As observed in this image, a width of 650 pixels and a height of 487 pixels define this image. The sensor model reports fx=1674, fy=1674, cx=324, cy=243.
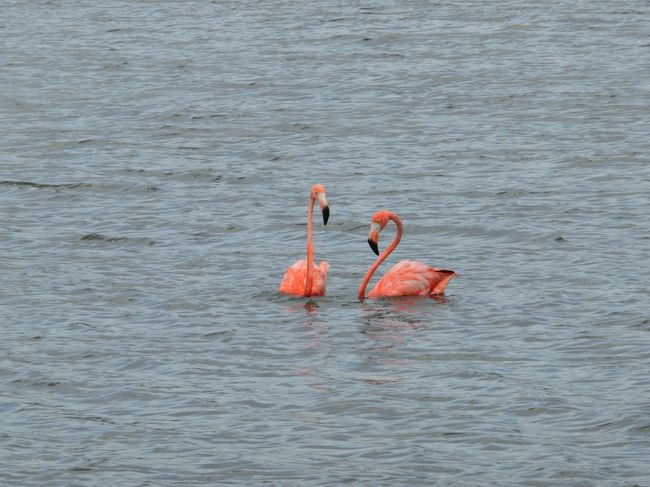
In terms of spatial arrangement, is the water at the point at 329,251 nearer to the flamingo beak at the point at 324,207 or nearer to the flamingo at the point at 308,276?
the flamingo at the point at 308,276

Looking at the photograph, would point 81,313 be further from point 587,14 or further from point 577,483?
point 587,14

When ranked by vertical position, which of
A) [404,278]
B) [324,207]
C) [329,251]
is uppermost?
[324,207]

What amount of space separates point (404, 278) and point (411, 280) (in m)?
0.10

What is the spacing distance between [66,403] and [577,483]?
4084mm

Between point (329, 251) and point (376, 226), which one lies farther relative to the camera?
point (329, 251)

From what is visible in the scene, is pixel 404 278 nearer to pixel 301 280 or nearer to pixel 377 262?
pixel 377 262

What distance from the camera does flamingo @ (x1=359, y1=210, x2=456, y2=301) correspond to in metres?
15.9

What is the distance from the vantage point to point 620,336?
560 inches

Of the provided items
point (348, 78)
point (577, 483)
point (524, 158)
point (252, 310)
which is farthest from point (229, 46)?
point (577, 483)

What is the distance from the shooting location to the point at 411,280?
16.0 metres

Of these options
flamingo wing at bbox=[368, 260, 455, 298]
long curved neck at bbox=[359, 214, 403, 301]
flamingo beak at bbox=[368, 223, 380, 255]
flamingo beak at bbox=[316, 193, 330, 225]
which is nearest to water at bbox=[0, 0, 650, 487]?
flamingo wing at bbox=[368, 260, 455, 298]

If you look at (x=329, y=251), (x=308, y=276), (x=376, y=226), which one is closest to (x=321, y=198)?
(x=376, y=226)

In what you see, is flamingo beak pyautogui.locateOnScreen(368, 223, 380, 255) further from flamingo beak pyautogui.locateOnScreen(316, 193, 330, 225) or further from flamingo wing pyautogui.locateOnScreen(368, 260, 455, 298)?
flamingo beak pyautogui.locateOnScreen(316, 193, 330, 225)

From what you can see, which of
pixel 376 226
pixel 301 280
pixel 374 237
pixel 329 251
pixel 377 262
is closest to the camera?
pixel 301 280
